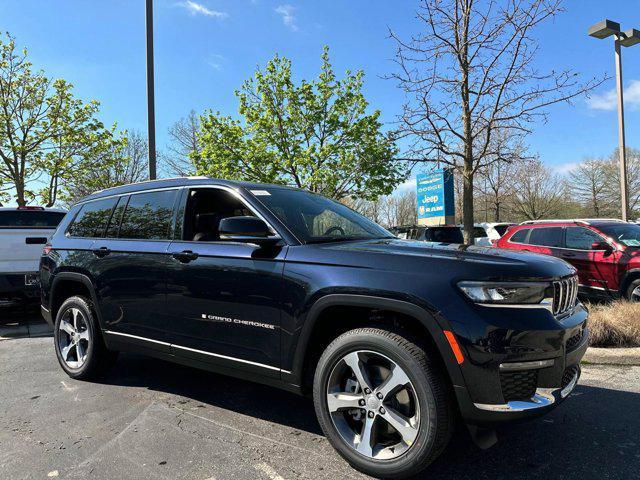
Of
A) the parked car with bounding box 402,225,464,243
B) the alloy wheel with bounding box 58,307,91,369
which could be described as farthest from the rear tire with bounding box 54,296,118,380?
the parked car with bounding box 402,225,464,243

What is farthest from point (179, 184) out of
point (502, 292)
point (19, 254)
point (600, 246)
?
point (600, 246)

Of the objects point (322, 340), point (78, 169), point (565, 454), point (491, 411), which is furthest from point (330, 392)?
point (78, 169)

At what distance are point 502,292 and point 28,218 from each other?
774 centimetres

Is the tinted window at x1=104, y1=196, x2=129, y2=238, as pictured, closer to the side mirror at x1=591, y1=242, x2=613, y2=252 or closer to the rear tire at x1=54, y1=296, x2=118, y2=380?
the rear tire at x1=54, y1=296, x2=118, y2=380

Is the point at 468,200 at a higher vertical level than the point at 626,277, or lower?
higher

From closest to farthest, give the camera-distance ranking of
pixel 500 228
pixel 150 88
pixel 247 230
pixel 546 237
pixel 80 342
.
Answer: pixel 247 230 → pixel 80 342 → pixel 150 88 → pixel 546 237 → pixel 500 228

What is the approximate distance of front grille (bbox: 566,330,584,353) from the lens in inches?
107

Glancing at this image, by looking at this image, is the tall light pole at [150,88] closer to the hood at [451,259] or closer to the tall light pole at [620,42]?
the hood at [451,259]

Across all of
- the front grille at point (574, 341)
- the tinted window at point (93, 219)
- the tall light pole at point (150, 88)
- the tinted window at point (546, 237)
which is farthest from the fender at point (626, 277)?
the tall light pole at point (150, 88)

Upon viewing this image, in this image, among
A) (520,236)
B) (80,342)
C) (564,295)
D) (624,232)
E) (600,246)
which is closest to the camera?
(564,295)

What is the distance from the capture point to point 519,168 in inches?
1188

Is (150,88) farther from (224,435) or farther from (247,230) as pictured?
(224,435)

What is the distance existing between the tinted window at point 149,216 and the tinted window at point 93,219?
1.07ft

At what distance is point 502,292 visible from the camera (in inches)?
100
